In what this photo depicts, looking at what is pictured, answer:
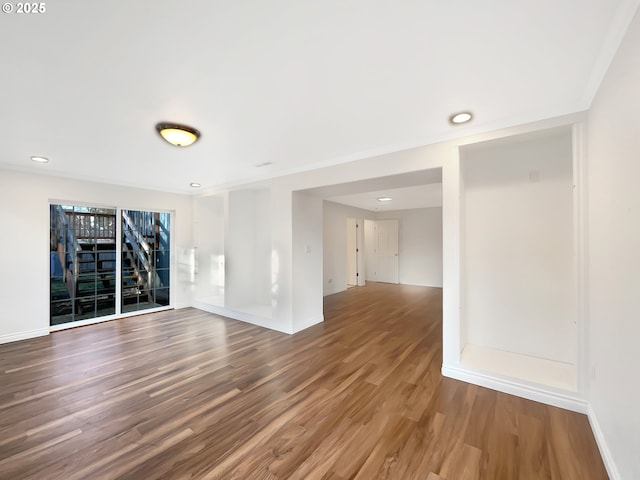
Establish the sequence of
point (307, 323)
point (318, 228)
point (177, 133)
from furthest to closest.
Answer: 1. point (318, 228)
2. point (307, 323)
3. point (177, 133)

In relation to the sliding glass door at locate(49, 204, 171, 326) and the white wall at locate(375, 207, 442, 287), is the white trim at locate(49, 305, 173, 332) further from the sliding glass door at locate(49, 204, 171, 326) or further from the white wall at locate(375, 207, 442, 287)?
the white wall at locate(375, 207, 442, 287)

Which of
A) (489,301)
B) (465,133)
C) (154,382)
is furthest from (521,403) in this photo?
(154,382)

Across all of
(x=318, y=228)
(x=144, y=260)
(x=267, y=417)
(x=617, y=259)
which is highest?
(x=318, y=228)

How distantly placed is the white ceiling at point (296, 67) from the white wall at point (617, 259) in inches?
10.4

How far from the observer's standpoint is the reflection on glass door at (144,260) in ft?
15.7

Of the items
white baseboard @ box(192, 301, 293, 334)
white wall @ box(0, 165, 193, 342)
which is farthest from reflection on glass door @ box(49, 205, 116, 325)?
white baseboard @ box(192, 301, 293, 334)

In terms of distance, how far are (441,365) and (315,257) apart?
2.35m

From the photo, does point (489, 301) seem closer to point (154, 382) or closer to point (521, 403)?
point (521, 403)

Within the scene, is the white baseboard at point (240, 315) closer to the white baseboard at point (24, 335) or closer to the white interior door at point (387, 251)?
the white baseboard at point (24, 335)

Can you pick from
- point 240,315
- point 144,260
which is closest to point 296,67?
point 240,315

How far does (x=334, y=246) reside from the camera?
694 centimetres

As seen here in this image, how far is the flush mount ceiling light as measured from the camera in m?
2.29

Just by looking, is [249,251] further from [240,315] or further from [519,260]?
[519,260]

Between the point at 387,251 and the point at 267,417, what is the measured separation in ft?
23.1
